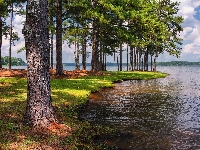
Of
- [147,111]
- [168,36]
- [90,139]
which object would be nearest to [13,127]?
[90,139]

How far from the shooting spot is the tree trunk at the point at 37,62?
925 centimetres

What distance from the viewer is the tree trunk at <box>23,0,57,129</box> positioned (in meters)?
9.25

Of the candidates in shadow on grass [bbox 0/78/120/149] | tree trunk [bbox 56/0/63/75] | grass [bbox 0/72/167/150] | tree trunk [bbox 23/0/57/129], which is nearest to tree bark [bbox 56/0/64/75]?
tree trunk [bbox 56/0/63/75]

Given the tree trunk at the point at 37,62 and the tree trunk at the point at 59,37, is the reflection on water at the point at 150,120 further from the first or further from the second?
the tree trunk at the point at 59,37

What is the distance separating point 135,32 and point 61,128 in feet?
72.8

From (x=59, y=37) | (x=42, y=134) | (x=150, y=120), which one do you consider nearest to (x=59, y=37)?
(x=59, y=37)

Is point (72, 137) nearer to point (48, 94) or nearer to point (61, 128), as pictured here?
point (61, 128)

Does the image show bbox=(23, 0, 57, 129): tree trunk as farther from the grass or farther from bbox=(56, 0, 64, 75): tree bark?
bbox=(56, 0, 64, 75): tree bark

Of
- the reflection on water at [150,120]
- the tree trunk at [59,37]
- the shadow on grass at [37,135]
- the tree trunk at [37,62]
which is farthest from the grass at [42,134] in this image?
the tree trunk at [59,37]

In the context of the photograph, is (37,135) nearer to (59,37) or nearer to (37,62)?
(37,62)

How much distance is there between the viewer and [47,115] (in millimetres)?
9492

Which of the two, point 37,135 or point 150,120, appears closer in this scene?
point 37,135

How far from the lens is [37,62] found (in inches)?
364

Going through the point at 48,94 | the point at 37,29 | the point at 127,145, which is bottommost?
the point at 127,145
